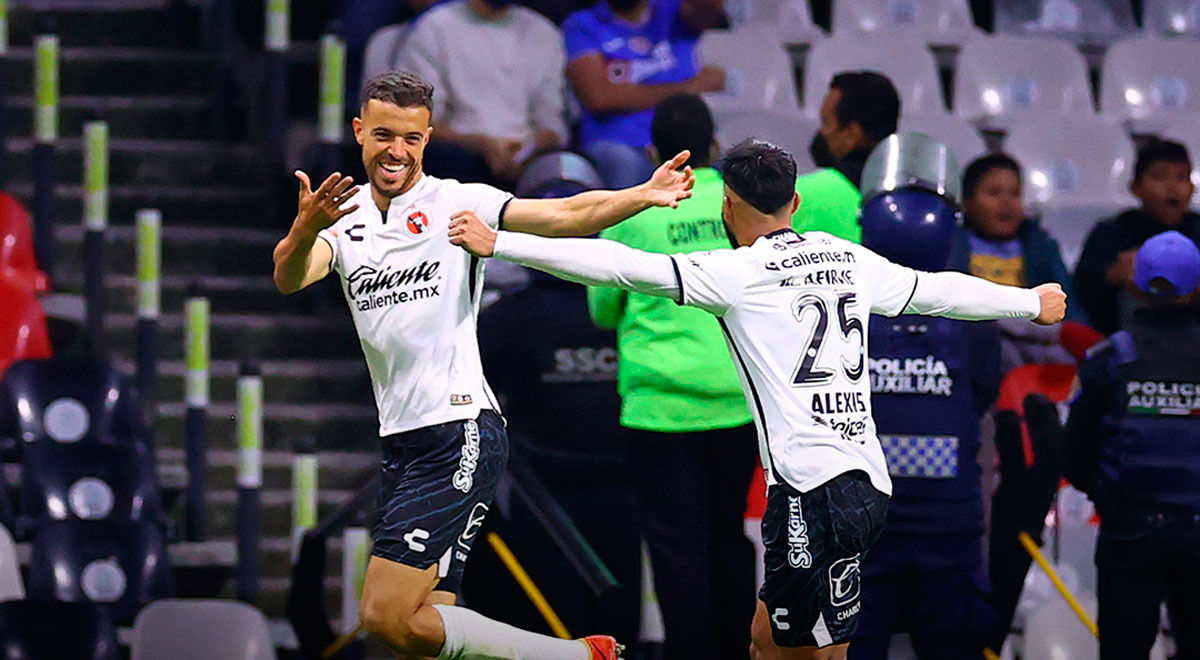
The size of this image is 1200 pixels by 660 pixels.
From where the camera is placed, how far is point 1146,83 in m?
→ 11.3

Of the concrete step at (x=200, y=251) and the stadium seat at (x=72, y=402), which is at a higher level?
the concrete step at (x=200, y=251)

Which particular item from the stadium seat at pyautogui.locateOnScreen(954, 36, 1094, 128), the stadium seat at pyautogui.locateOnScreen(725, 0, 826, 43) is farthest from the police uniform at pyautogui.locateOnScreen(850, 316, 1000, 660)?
the stadium seat at pyautogui.locateOnScreen(725, 0, 826, 43)

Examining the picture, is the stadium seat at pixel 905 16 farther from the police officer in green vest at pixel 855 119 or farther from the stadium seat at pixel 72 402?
the stadium seat at pixel 72 402

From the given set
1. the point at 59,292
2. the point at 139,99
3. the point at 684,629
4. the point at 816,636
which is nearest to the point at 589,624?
the point at 684,629

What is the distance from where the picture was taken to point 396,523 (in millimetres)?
6023

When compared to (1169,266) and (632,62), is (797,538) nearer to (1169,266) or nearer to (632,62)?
(1169,266)

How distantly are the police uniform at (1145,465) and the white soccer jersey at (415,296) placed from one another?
237cm

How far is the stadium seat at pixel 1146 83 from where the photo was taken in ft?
37.1

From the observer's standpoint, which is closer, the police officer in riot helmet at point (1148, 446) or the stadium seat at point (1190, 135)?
the police officer in riot helmet at point (1148, 446)

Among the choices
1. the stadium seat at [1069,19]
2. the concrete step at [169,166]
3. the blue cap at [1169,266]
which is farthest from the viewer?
the stadium seat at [1069,19]

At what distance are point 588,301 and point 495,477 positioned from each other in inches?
59.0

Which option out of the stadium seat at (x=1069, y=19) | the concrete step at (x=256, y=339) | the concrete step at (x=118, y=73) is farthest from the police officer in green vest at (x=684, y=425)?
the stadium seat at (x=1069, y=19)

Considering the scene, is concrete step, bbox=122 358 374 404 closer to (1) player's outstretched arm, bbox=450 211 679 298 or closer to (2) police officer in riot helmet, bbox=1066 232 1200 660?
(2) police officer in riot helmet, bbox=1066 232 1200 660

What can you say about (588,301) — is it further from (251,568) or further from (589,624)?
(251,568)
